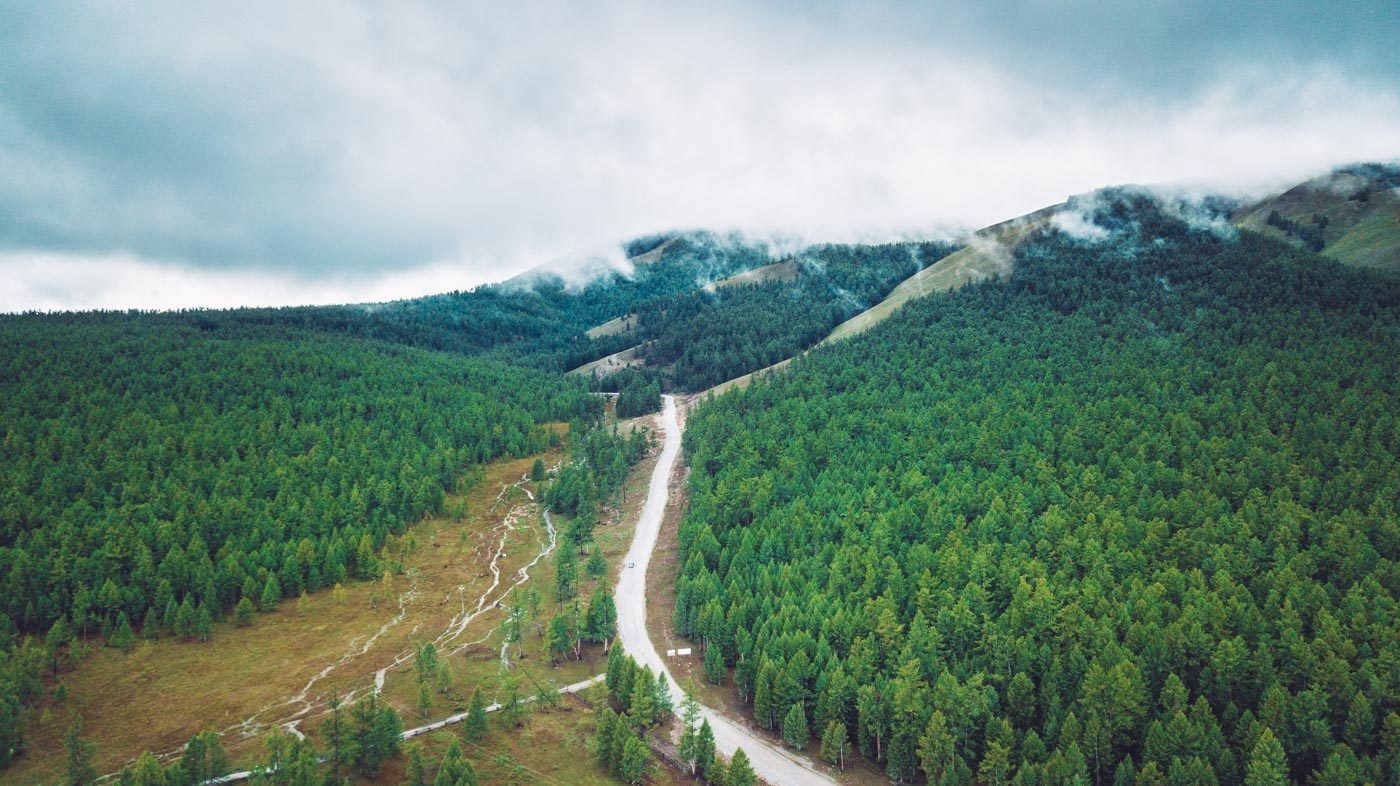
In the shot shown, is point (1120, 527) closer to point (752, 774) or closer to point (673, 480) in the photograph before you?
point (752, 774)

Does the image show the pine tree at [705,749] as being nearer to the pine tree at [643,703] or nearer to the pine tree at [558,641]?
the pine tree at [643,703]

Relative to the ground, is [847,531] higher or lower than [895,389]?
lower

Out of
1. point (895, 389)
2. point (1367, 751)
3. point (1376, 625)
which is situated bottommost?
point (1367, 751)

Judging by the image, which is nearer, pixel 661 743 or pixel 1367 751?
pixel 1367 751

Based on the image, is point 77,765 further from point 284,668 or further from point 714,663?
point 714,663

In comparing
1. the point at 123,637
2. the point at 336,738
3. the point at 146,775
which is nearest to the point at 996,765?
the point at 336,738

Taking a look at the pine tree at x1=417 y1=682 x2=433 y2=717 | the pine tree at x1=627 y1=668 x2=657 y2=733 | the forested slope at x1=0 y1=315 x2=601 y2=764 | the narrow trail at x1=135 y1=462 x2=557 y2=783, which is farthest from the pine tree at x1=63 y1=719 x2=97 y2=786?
the pine tree at x1=627 y1=668 x2=657 y2=733

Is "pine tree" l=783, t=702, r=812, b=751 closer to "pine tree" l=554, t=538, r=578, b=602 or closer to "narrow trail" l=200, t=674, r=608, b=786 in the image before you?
"narrow trail" l=200, t=674, r=608, b=786

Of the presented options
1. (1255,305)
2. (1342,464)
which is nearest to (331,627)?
(1342,464)
